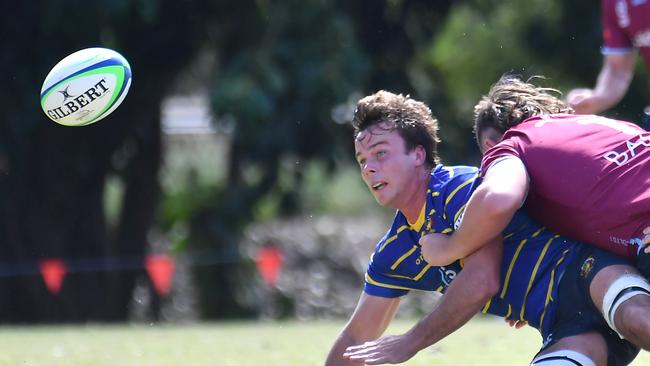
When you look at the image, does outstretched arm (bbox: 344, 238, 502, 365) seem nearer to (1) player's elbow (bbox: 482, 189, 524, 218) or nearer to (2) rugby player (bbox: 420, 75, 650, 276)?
(2) rugby player (bbox: 420, 75, 650, 276)

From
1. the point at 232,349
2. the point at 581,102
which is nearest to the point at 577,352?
the point at 581,102

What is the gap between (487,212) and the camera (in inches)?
157

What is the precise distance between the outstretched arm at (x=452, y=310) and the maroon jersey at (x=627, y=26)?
2.67 metres

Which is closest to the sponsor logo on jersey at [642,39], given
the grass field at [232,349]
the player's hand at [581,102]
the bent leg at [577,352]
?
the player's hand at [581,102]

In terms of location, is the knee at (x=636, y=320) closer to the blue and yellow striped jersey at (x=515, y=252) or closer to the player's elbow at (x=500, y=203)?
the blue and yellow striped jersey at (x=515, y=252)

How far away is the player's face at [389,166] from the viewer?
4426mm

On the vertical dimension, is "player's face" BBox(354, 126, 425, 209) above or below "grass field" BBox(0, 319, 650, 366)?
above

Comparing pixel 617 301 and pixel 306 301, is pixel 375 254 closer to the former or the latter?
pixel 617 301

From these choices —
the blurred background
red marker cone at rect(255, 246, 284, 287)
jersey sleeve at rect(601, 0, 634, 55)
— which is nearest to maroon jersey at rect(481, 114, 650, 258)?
jersey sleeve at rect(601, 0, 634, 55)

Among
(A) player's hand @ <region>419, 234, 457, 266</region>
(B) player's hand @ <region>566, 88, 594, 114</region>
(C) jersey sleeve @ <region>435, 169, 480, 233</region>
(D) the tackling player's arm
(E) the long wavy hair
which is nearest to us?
(A) player's hand @ <region>419, 234, 457, 266</region>

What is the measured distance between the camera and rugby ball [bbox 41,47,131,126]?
5340 mm

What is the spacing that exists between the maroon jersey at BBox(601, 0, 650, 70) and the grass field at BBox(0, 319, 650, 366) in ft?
5.88

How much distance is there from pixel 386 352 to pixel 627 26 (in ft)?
10.5

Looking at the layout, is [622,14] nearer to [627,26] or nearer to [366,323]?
[627,26]
